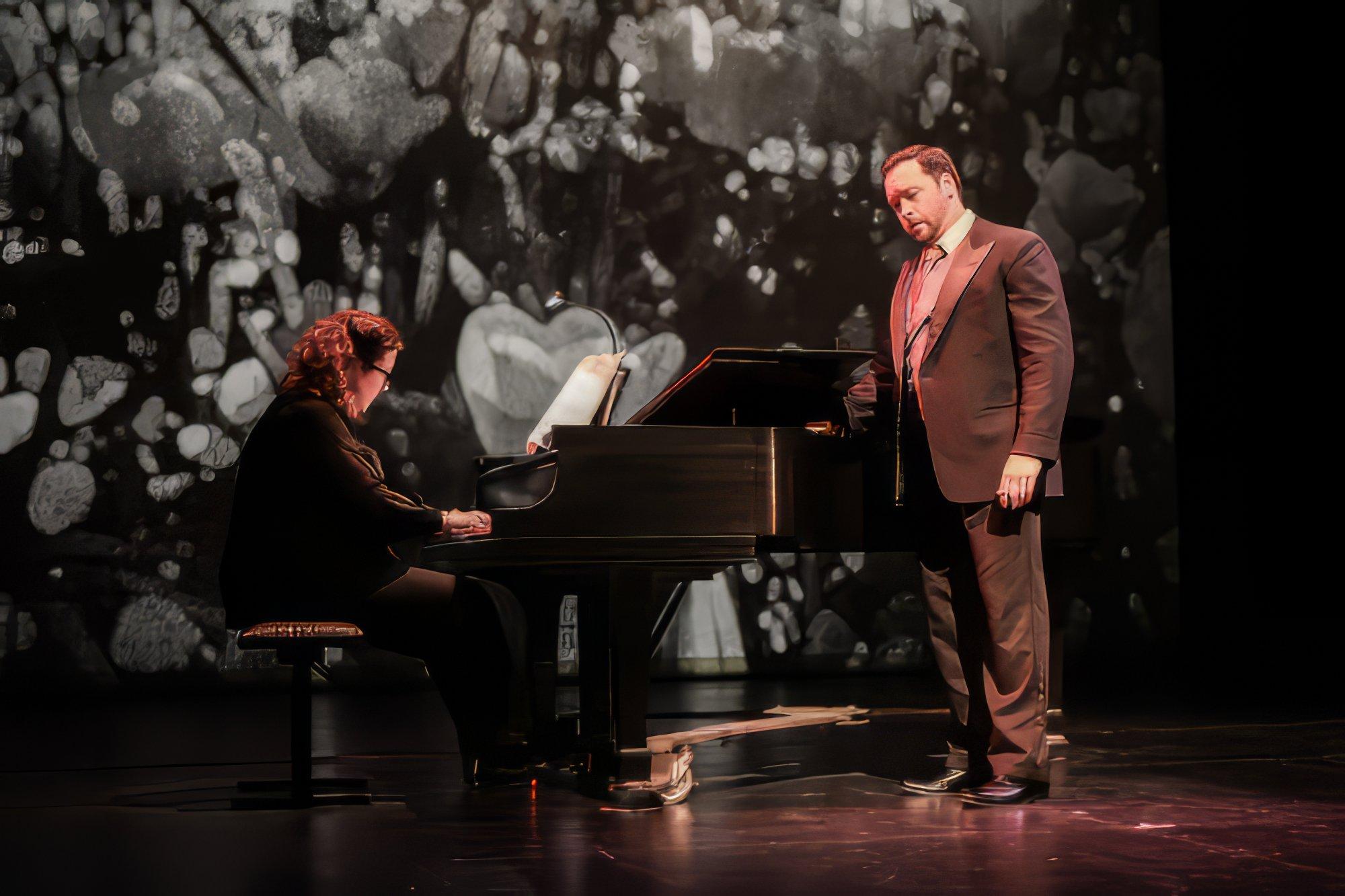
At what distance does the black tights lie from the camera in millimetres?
2893

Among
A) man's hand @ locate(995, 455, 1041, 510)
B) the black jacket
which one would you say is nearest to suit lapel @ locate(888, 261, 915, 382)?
man's hand @ locate(995, 455, 1041, 510)

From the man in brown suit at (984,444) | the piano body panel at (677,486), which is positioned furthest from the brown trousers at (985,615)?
the piano body panel at (677,486)

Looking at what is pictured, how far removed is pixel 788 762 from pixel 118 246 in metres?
3.62

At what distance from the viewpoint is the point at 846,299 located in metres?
5.80

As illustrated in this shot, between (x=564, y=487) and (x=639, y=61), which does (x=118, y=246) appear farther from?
(x=564, y=487)

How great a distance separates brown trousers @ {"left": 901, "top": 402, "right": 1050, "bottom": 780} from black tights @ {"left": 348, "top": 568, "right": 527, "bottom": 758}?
3.23 ft

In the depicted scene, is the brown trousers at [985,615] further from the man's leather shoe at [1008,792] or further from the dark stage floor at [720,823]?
the dark stage floor at [720,823]

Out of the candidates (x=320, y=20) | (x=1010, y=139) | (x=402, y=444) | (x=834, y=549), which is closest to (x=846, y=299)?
(x=1010, y=139)

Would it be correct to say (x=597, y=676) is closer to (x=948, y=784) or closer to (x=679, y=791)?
(x=679, y=791)

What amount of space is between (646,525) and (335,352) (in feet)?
2.72

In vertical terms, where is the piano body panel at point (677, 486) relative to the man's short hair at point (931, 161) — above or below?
below

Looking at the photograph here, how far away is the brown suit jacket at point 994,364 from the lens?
273 centimetres

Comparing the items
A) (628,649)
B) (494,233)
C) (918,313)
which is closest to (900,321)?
(918,313)

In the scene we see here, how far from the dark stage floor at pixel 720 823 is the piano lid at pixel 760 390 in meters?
0.90
